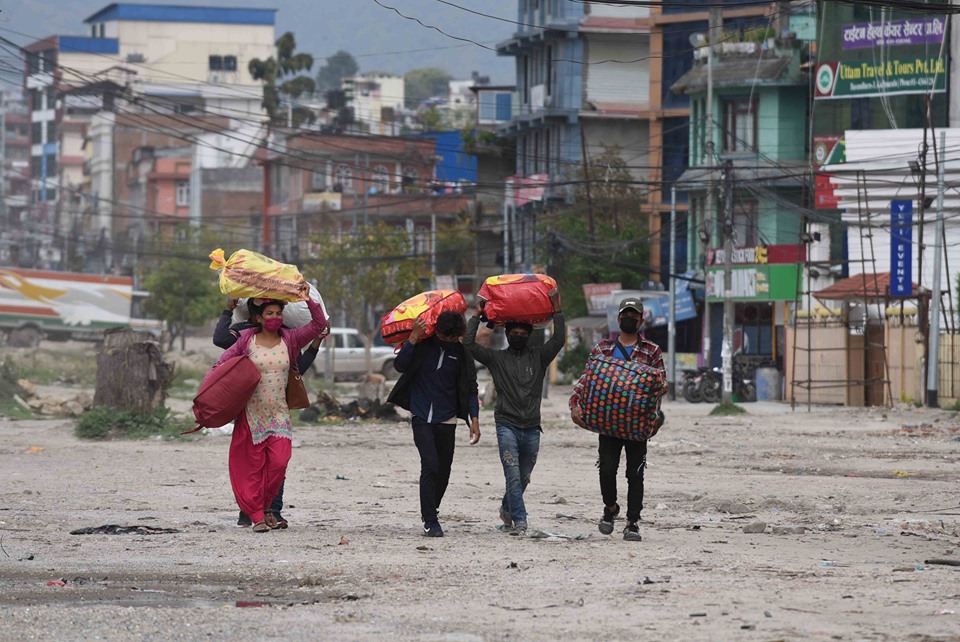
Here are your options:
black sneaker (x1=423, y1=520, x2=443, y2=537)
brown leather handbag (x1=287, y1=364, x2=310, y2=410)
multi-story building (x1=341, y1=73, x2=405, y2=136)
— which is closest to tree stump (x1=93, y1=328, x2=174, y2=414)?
brown leather handbag (x1=287, y1=364, x2=310, y2=410)

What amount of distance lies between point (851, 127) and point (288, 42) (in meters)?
59.0

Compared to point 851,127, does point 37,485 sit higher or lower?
lower

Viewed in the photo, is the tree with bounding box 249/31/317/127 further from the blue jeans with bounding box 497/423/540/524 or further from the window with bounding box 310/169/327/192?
the blue jeans with bounding box 497/423/540/524

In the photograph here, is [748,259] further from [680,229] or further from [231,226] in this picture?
[231,226]

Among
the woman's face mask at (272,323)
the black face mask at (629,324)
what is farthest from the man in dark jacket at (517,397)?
the woman's face mask at (272,323)

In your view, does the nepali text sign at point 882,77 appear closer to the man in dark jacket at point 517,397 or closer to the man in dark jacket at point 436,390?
the man in dark jacket at point 517,397

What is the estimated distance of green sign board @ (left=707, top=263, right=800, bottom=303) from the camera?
44969mm

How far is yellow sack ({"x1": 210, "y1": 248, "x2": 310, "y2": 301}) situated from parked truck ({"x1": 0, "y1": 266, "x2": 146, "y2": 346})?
5706cm

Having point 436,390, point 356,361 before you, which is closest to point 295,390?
point 436,390

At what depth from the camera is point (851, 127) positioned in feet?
149

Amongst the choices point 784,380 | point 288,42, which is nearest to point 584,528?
point 784,380

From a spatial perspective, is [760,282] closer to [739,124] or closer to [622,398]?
[739,124]

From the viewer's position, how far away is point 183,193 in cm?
10994

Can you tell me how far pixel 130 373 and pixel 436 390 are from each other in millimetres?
12533
